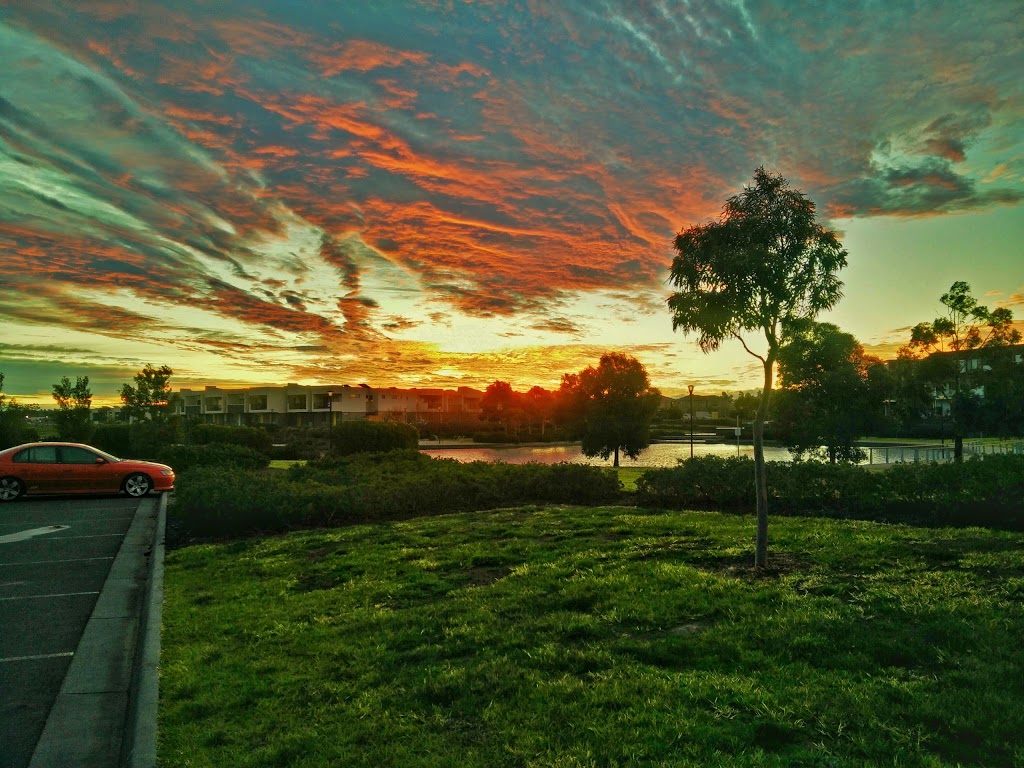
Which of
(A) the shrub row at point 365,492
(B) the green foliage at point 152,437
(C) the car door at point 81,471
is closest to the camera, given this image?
(A) the shrub row at point 365,492

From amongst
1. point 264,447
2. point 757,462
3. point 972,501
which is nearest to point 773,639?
point 757,462

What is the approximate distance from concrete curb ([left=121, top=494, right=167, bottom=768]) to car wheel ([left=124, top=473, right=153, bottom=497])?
12.2 meters

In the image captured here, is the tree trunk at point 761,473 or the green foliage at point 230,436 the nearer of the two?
the tree trunk at point 761,473

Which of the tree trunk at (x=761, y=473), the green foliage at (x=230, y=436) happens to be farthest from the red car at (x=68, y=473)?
the tree trunk at (x=761, y=473)

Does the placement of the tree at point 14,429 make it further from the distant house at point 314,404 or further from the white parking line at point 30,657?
the distant house at point 314,404

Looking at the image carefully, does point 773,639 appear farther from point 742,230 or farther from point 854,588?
point 742,230

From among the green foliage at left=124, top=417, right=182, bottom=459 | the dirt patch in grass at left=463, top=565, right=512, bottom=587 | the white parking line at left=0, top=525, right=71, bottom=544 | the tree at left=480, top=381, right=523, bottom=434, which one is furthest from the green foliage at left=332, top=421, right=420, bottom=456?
the tree at left=480, top=381, right=523, bottom=434

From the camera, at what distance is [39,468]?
740 inches

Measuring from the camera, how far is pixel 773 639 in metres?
5.70

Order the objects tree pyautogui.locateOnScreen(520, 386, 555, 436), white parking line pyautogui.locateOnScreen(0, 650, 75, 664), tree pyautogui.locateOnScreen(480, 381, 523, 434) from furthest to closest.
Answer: tree pyautogui.locateOnScreen(480, 381, 523, 434) → tree pyautogui.locateOnScreen(520, 386, 555, 436) → white parking line pyautogui.locateOnScreen(0, 650, 75, 664)

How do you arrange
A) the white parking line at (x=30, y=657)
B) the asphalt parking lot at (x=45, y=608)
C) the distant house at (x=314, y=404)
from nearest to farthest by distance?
the asphalt parking lot at (x=45, y=608)
the white parking line at (x=30, y=657)
the distant house at (x=314, y=404)

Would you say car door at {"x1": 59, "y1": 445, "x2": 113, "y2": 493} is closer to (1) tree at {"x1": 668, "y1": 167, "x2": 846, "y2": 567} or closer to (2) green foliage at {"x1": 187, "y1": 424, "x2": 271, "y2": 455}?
(2) green foliage at {"x1": 187, "y1": 424, "x2": 271, "y2": 455}

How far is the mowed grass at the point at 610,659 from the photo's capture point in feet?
13.7

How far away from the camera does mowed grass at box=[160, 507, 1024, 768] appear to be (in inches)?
164
